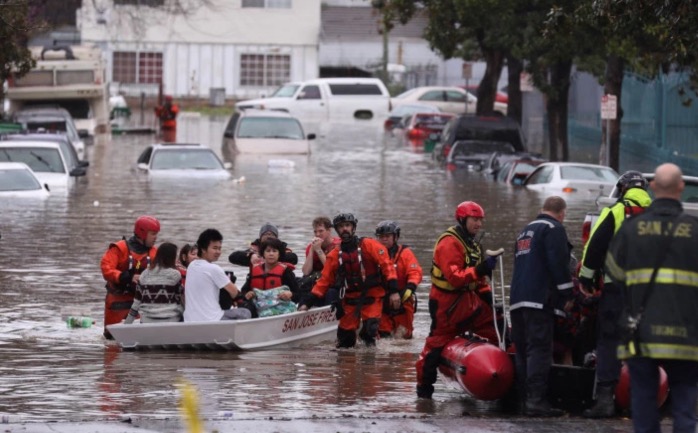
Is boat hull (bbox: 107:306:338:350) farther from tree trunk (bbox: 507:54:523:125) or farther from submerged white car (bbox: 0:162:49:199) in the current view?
tree trunk (bbox: 507:54:523:125)

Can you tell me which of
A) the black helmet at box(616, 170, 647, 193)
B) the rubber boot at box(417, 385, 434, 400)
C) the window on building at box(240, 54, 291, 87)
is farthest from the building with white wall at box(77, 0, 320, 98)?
the black helmet at box(616, 170, 647, 193)

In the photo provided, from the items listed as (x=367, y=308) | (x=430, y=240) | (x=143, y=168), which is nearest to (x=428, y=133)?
(x=143, y=168)

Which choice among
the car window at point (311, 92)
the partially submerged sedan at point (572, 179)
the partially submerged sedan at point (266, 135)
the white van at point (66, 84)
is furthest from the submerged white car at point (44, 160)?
the car window at point (311, 92)

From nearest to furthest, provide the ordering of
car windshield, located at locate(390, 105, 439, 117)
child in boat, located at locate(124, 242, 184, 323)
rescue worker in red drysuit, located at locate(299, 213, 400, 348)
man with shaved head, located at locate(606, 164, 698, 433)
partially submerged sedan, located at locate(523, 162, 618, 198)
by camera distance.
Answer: man with shaved head, located at locate(606, 164, 698, 433)
rescue worker in red drysuit, located at locate(299, 213, 400, 348)
child in boat, located at locate(124, 242, 184, 323)
partially submerged sedan, located at locate(523, 162, 618, 198)
car windshield, located at locate(390, 105, 439, 117)

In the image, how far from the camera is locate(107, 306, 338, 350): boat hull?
47.9ft

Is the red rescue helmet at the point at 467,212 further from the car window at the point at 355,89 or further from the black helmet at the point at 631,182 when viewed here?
the car window at the point at 355,89

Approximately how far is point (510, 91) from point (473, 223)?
39582mm

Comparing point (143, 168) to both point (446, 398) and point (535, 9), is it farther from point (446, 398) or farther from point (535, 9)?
→ point (446, 398)

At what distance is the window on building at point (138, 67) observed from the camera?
2990 inches

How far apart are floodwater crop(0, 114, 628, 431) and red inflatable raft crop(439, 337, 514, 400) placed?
0.20 meters

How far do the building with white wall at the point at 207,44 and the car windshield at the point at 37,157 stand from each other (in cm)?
4126

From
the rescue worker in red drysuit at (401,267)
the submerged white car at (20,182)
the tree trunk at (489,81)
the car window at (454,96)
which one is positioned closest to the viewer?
the rescue worker in red drysuit at (401,267)

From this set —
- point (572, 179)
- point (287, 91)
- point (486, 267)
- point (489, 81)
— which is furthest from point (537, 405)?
point (287, 91)

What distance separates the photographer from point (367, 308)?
14.8 meters
